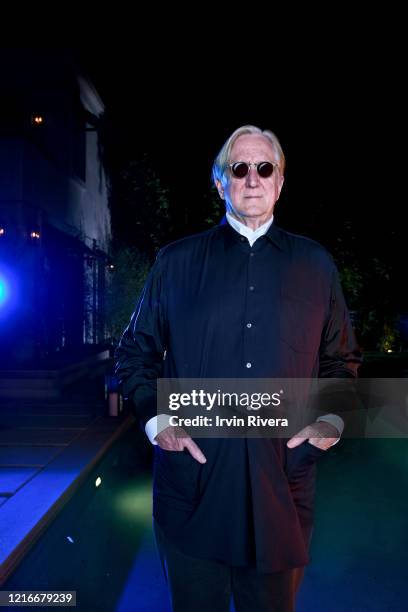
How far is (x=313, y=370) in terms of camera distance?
76.6 inches

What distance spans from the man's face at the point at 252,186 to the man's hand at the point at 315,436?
758 millimetres

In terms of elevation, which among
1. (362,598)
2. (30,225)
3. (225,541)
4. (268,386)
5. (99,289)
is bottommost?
(362,598)

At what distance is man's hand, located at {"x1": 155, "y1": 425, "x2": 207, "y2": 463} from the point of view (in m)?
1.78

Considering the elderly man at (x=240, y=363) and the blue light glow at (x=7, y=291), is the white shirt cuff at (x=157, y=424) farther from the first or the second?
the blue light glow at (x=7, y=291)

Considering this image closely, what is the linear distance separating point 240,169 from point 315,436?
3.24 ft

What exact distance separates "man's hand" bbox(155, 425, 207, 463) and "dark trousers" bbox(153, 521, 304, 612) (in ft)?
1.18

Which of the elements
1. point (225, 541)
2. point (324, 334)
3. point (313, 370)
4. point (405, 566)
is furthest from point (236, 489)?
point (405, 566)

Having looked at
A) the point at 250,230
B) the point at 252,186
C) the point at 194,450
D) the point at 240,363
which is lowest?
the point at 194,450

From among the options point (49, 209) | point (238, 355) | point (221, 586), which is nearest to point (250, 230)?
point (238, 355)

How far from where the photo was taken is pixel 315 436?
1786 millimetres

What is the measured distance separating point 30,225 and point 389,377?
9732 mm

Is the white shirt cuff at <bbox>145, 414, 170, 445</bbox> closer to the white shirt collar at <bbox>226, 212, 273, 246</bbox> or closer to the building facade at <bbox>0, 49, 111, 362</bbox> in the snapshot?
the white shirt collar at <bbox>226, 212, 273, 246</bbox>

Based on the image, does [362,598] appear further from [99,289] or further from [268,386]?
[99,289]

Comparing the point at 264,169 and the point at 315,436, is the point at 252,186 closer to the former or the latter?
the point at 264,169
